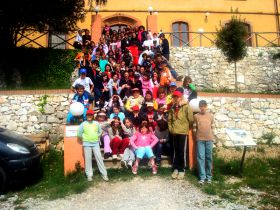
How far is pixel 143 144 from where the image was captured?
6.98m

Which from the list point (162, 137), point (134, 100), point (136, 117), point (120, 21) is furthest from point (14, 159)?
point (120, 21)

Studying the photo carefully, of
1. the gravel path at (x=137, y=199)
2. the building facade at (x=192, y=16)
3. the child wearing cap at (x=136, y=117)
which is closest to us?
the gravel path at (x=137, y=199)

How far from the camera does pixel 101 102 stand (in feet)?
31.0

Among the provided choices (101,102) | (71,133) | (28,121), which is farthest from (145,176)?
(28,121)

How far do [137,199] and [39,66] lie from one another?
8.93 metres

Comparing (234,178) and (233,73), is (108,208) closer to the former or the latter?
(234,178)

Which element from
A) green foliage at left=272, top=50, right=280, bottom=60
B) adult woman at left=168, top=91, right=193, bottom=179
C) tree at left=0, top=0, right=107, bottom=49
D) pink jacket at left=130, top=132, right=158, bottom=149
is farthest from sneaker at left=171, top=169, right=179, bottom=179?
green foliage at left=272, top=50, right=280, bottom=60

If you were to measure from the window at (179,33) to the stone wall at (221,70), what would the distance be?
403cm

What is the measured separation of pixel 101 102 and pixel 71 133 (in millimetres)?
2712

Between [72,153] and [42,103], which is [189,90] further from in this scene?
[42,103]

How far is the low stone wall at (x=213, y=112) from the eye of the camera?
9516 mm

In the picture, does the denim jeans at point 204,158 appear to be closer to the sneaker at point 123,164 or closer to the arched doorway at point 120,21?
the sneaker at point 123,164

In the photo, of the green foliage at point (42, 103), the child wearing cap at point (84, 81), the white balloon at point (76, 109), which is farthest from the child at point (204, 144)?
the green foliage at point (42, 103)

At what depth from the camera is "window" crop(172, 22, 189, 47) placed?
19122 millimetres
